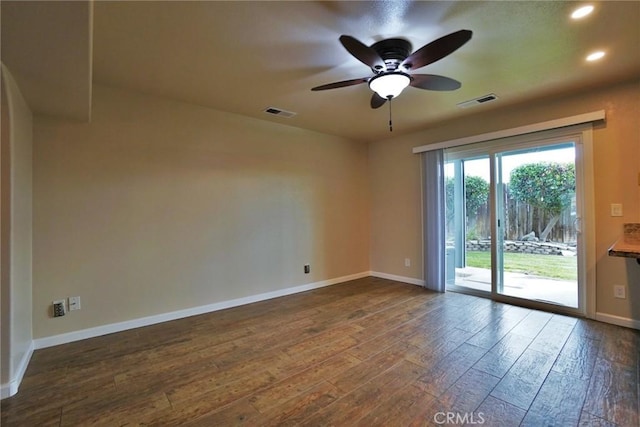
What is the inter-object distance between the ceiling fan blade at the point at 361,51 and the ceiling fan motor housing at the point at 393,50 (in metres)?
0.06

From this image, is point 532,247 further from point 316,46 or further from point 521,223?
point 316,46

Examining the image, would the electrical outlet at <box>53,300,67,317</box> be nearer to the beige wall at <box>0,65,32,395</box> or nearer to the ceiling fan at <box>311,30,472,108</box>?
the beige wall at <box>0,65,32,395</box>

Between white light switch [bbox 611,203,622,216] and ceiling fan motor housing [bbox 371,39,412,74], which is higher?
ceiling fan motor housing [bbox 371,39,412,74]

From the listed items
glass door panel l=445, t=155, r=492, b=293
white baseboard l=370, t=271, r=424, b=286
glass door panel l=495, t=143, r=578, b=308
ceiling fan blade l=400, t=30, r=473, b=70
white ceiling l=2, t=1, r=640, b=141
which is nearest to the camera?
ceiling fan blade l=400, t=30, r=473, b=70

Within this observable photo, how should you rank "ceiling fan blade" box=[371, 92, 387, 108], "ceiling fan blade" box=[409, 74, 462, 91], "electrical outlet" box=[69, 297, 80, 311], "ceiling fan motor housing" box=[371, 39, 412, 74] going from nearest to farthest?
"ceiling fan motor housing" box=[371, 39, 412, 74]
"ceiling fan blade" box=[409, 74, 462, 91]
"ceiling fan blade" box=[371, 92, 387, 108]
"electrical outlet" box=[69, 297, 80, 311]

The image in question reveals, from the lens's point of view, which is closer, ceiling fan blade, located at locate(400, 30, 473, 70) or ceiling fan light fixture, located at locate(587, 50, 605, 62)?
ceiling fan blade, located at locate(400, 30, 473, 70)

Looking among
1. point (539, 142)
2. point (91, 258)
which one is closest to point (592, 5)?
point (539, 142)

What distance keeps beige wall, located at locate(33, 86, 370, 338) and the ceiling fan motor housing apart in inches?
86.3

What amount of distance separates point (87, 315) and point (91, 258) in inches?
21.8

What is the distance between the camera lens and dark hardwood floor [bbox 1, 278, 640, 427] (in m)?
1.74

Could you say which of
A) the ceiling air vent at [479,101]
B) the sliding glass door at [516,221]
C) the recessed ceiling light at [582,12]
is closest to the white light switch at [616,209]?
the sliding glass door at [516,221]

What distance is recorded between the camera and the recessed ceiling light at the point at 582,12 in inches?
72.2

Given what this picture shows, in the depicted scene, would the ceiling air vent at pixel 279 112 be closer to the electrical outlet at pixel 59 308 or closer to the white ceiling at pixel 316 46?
the white ceiling at pixel 316 46

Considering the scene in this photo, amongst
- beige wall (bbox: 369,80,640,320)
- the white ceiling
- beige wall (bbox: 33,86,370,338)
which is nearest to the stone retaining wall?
beige wall (bbox: 369,80,640,320)
